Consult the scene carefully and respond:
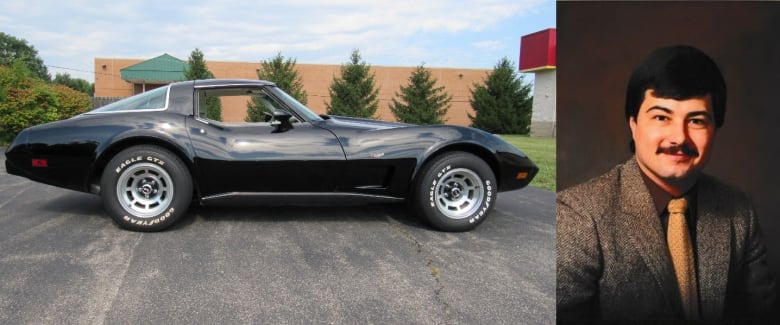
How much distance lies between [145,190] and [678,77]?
3720 millimetres

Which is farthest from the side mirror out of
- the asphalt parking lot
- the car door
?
the asphalt parking lot

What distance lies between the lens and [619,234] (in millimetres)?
989

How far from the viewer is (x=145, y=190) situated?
12.1 ft

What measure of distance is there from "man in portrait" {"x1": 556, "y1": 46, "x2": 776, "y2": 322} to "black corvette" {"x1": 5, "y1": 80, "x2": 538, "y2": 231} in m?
2.77

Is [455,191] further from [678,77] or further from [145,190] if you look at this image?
[678,77]

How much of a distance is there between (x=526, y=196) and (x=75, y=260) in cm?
436

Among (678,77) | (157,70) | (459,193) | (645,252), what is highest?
(157,70)

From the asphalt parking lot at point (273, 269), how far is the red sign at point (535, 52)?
652 inches

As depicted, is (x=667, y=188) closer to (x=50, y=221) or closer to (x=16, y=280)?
(x=16, y=280)

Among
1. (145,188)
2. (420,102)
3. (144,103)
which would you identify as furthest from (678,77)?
(420,102)

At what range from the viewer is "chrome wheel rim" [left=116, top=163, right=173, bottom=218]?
3650mm

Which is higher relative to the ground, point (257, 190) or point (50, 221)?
point (257, 190)

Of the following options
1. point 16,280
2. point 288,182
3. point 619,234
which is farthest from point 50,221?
point 619,234

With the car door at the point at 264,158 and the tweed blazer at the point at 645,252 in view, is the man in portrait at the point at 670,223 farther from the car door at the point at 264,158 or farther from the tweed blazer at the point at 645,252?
the car door at the point at 264,158
